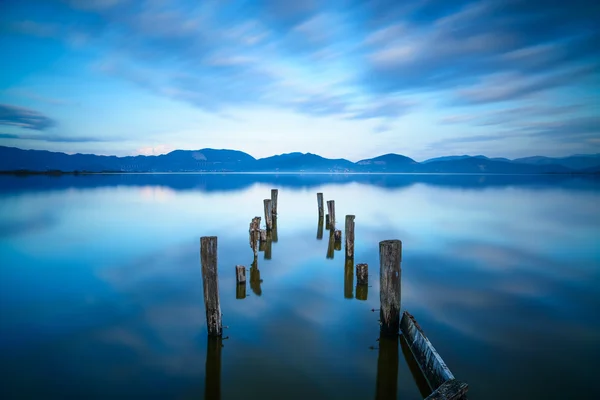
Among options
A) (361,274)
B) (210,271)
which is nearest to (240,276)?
(361,274)

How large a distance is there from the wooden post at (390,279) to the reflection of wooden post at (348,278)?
2.79 metres

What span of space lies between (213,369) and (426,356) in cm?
384

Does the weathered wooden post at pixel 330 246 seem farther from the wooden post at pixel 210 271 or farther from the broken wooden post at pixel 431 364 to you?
the wooden post at pixel 210 271

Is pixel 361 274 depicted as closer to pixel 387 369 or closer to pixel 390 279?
pixel 390 279

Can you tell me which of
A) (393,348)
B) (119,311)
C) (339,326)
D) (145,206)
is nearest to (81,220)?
(145,206)

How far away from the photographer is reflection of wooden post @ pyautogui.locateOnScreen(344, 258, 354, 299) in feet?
31.9

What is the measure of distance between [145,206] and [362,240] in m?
24.2

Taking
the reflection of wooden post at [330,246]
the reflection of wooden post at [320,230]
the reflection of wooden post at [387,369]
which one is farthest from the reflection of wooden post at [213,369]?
the reflection of wooden post at [320,230]

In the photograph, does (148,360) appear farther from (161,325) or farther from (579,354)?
(579,354)

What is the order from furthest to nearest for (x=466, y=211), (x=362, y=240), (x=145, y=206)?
(x=145, y=206), (x=466, y=211), (x=362, y=240)

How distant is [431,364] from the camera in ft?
17.2

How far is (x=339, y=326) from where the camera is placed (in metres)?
7.74

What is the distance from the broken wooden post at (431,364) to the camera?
3844 millimetres

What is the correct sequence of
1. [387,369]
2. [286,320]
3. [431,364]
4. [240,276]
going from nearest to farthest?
[431,364] → [387,369] → [286,320] → [240,276]
